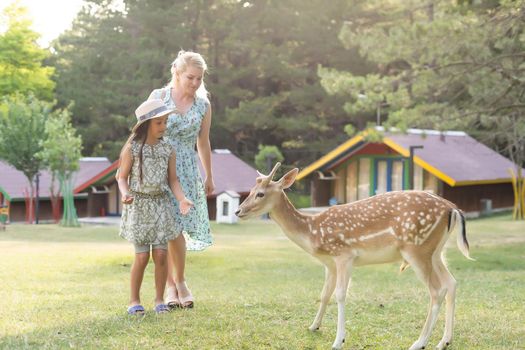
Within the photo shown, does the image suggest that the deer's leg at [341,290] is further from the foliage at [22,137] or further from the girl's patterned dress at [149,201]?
the foliage at [22,137]

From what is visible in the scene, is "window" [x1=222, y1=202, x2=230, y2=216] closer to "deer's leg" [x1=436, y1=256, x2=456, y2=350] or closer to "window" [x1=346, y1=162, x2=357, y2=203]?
"window" [x1=346, y1=162, x2=357, y2=203]

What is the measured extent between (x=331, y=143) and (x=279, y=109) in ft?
12.2

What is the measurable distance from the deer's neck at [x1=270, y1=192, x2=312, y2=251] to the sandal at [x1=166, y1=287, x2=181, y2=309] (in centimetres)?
124

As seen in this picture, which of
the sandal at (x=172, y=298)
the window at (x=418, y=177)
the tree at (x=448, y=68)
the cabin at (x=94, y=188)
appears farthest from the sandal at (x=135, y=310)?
the window at (x=418, y=177)

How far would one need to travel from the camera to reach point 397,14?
34.7 m

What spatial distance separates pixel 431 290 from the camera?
182 inches

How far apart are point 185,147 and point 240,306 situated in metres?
1.36

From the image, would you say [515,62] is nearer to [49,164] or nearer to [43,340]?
[43,340]

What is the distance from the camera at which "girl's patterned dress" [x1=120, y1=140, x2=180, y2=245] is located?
17.8 feet

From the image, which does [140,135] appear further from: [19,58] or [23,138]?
[19,58]

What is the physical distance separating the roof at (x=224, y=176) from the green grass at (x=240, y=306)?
51.3 feet

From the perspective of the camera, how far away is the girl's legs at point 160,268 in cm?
551

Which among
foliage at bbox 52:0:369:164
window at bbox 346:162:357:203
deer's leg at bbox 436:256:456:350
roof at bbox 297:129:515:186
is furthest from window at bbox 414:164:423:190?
deer's leg at bbox 436:256:456:350

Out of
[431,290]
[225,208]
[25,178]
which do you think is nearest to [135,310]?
[431,290]
